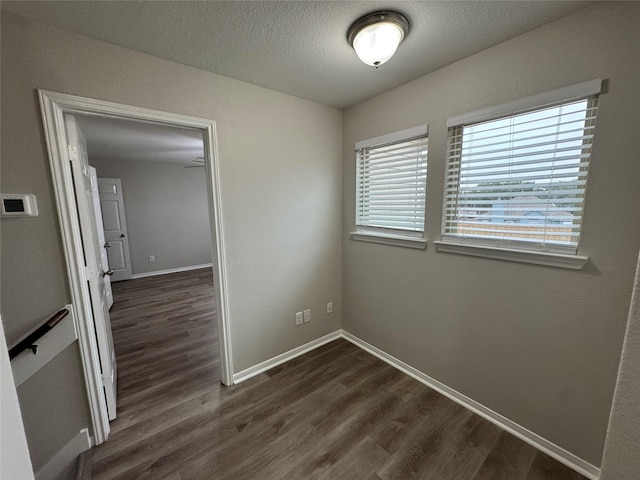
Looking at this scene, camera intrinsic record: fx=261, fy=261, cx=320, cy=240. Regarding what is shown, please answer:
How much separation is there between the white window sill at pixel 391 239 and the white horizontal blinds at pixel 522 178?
0.21 metres

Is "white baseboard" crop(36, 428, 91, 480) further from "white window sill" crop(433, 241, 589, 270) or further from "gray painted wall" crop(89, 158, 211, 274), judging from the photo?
"gray painted wall" crop(89, 158, 211, 274)

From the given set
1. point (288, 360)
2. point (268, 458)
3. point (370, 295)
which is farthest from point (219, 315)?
point (370, 295)

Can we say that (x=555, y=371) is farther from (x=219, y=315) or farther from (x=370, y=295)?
(x=219, y=315)

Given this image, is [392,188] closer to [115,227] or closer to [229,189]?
[229,189]

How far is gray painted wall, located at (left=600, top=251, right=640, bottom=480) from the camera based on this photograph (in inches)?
23.7

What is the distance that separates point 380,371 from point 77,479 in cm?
210

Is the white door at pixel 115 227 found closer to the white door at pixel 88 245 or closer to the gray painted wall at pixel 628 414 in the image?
the white door at pixel 88 245

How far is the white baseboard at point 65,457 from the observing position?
4.87 feet

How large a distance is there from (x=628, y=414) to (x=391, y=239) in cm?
173

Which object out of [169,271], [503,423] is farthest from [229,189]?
[169,271]

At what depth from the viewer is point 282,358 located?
2.53 metres

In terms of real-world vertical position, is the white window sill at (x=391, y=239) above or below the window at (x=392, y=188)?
below

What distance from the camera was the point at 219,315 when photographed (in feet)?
7.04

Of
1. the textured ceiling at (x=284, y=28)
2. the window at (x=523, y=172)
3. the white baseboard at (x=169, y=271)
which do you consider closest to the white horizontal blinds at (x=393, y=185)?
the window at (x=523, y=172)
